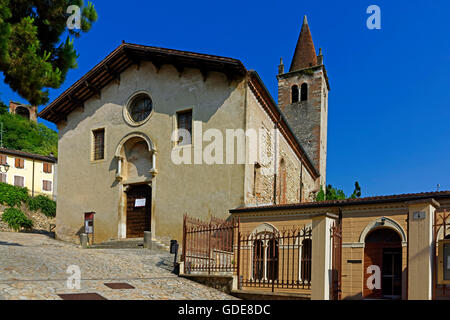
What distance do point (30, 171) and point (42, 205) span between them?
8.06m

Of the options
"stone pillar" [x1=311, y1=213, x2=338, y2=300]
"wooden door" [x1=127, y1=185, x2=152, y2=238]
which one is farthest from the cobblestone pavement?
"wooden door" [x1=127, y1=185, x2=152, y2=238]

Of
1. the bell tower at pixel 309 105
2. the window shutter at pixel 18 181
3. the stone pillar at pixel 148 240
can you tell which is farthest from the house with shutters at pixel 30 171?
the stone pillar at pixel 148 240

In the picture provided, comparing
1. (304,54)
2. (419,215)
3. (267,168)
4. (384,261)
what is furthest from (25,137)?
(419,215)

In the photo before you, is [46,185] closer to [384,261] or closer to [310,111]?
[310,111]

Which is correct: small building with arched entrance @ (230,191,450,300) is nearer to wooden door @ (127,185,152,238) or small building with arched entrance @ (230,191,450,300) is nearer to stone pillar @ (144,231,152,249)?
stone pillar @ (144,231,152,249)

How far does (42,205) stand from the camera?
109ft

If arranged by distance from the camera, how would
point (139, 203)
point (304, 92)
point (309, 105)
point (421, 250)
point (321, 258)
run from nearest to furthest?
1. point (421, 250)
2. point (321, 258)
3. point (139, 203)
4. point (309, 105)
5. point (304, 92)

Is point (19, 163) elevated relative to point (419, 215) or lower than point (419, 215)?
elevated

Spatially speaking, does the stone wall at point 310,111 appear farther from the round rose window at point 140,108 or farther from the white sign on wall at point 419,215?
the white sign on wall at point 419,215

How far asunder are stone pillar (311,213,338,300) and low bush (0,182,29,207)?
1134 inches

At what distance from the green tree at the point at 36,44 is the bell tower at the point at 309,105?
958 inches

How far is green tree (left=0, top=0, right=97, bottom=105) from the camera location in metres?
11.5

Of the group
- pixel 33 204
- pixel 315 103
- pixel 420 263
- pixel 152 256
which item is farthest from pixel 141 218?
pixel 315 103

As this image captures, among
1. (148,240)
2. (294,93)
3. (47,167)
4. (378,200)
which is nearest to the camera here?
(378,200)
